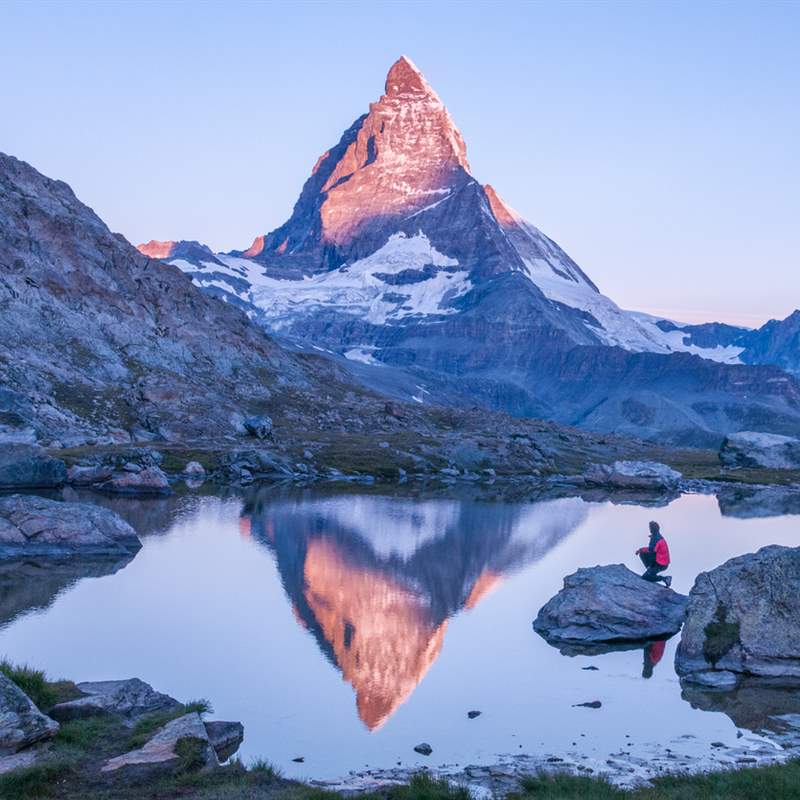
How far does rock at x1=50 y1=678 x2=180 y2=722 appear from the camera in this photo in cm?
2270

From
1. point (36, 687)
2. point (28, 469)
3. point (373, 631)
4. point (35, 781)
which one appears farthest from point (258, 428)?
point (35, 781)

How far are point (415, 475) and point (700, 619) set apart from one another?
7660 cm

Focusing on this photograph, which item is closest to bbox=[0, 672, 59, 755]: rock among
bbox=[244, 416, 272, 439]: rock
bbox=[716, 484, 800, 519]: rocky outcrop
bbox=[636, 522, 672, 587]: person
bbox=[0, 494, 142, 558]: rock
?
bbox=[0, 494, 142, 558]: rock

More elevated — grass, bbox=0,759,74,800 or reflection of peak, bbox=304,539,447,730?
grass, bbox=0,759,74,800

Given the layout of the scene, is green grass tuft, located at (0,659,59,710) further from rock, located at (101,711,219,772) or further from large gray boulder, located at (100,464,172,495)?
large gray boulder, located at (100,464,172,495)

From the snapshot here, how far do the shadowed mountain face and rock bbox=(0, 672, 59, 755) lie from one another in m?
8.25

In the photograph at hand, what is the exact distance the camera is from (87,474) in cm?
8025

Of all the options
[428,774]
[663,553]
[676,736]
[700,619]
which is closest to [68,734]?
[428,774]

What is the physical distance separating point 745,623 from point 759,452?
12157cm

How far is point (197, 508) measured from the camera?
233ft

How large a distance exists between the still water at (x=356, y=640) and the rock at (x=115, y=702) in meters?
1.69

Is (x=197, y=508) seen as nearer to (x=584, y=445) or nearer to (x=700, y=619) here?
(x=700, y=619)

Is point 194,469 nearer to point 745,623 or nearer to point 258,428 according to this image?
point 258,428

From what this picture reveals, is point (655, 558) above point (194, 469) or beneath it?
beneath
